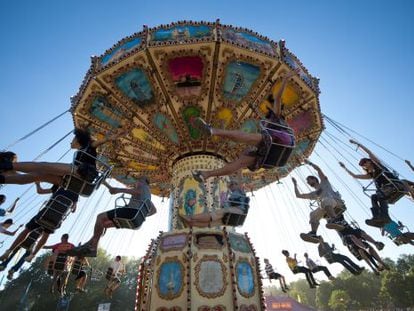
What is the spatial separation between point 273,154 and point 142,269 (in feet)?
16.0

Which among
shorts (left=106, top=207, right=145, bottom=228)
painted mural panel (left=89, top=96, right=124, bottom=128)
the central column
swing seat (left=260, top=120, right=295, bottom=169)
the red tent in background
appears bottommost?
shorts (left=106, top=207, right=145, bottom=228)

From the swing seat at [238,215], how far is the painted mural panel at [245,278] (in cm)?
183

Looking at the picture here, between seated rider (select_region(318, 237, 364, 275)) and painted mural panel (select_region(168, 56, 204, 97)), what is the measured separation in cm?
535

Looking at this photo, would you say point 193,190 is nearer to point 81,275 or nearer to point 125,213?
point 125,213

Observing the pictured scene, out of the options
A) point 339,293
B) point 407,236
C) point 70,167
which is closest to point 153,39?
point 70,167

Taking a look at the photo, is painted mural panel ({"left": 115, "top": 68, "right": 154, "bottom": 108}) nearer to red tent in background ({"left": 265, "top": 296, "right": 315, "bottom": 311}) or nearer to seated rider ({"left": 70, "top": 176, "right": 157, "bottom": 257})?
seated rider ({"left": 70, "top": 176, "right": 157, "bottom": 257})

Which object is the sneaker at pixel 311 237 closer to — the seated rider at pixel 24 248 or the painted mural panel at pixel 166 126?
the painted mural panel at pixel 166 126

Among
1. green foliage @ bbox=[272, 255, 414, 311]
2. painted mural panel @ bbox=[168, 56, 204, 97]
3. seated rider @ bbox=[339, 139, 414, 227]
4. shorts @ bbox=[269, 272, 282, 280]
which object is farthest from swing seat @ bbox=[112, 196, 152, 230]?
green foliage @ bbox=[272, 255, 414, 311]

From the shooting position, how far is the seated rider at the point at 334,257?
7637mm

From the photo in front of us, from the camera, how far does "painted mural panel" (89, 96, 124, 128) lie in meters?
8.70

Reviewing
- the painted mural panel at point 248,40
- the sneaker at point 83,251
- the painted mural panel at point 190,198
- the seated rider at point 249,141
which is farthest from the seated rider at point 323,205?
the sneaker at point 83,251

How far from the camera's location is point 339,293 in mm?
47219

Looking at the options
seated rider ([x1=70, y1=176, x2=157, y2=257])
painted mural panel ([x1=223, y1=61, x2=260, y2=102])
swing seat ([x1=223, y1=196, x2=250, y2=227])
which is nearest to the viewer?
seated rider ([x1=70, y1=176, x2=157, y2=257])

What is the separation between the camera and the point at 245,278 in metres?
7.06
